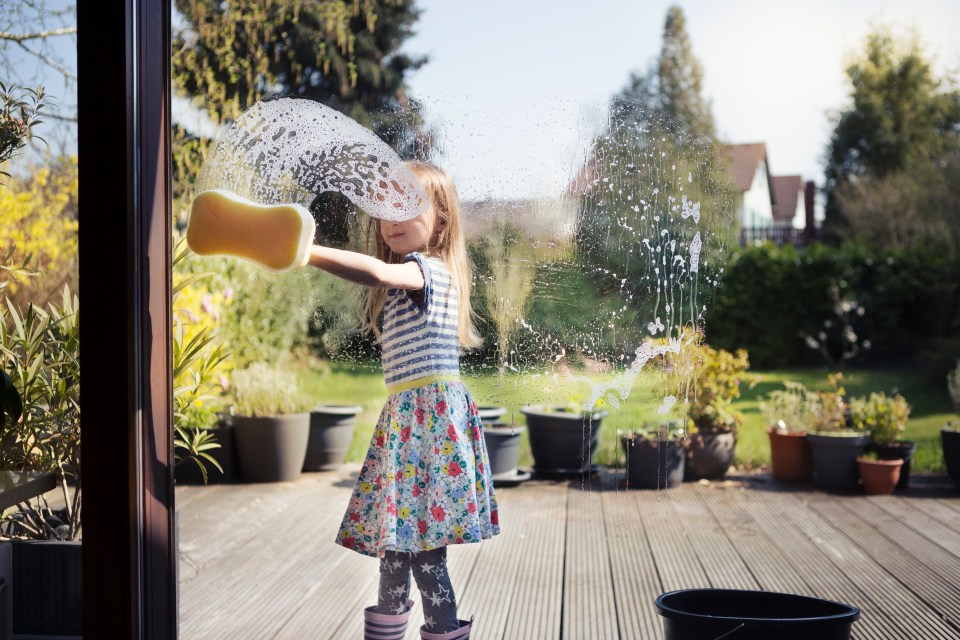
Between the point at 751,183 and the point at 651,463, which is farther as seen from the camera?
the point at 651,463

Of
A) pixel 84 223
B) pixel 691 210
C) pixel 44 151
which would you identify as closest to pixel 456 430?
pixel 691 210

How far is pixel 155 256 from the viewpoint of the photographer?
178 centimetres

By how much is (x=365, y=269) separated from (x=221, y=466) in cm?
329

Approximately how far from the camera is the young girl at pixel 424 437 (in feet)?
6.20

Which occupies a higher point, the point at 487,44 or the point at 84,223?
the point at 487,44

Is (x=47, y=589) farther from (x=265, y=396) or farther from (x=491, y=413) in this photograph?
(x=265, y=396)

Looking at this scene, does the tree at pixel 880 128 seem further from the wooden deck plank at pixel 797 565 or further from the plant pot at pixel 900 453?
the wooden deck plank at pixel 797 565

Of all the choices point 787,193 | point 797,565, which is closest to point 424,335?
point 797,565

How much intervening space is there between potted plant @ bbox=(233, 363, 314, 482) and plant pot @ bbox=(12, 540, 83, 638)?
7.95ft

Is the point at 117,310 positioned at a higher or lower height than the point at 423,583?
higher

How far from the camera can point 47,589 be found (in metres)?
Result: 2.16

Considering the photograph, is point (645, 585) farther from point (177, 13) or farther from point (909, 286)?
point (909, 286)

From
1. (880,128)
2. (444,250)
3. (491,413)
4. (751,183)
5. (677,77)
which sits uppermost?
(677,77)

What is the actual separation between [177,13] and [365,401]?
3.67m
